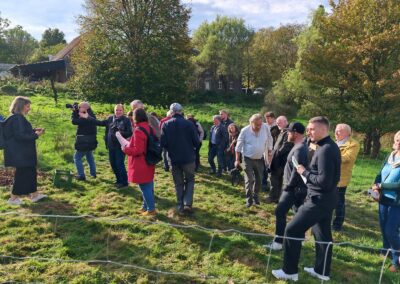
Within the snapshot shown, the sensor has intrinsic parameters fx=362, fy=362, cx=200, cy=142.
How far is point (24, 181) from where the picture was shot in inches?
259

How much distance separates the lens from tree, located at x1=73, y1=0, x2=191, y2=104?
71.2 ft

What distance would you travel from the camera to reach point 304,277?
4.55 meters

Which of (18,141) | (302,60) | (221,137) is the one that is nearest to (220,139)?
(221,137)

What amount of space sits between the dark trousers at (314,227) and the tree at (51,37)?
93.1 m

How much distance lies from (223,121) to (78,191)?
4287 millimetres

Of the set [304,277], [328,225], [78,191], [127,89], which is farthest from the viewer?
[127,89]

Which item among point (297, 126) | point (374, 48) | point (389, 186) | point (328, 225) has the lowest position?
point (328, 225)

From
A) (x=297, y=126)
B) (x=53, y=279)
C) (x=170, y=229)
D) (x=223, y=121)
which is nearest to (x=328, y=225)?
(x=297, y=126)

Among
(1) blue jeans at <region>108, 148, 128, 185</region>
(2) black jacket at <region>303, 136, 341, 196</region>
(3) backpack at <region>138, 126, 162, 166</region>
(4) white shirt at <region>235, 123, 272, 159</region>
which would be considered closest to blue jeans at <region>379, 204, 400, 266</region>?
(2) black jacket at <region>303, 136, 341, 196</region>

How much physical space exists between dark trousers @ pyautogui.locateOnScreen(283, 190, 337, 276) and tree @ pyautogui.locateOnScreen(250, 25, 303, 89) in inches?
1598

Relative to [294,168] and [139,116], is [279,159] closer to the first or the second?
[294,168]

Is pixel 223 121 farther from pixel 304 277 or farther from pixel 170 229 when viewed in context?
pixel 304 277

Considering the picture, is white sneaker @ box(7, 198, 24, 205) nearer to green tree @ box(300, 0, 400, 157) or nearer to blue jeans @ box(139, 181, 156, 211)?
blue jeans @ box(139, 181, 156, 211)

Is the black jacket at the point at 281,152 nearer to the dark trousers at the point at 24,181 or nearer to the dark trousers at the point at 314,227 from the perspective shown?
the dark trousers at the point at 314,227
